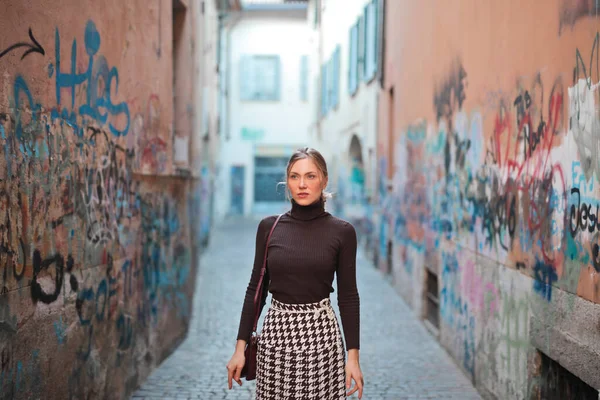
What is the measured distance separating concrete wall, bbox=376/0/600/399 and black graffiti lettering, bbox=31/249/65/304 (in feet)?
8.93

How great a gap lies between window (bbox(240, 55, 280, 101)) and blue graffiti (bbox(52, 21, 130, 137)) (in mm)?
20706

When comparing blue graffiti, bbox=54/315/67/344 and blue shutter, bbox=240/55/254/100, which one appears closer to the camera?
blue graffiti, bbox=54/315/67/344

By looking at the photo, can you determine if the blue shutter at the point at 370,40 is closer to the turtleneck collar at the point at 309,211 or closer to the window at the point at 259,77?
the turtleneck collar at the point at 309,211

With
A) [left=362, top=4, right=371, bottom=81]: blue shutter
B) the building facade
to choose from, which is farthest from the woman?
[left=362, top=4, right=371, bottom=81]: blue shutter

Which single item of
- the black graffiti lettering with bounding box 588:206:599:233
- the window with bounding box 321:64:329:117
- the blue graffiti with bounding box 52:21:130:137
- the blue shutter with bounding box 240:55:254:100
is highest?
the blue shutter with bounding box 240:55:254:100

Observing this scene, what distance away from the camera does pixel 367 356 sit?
627cm

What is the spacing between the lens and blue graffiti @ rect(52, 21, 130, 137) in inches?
142

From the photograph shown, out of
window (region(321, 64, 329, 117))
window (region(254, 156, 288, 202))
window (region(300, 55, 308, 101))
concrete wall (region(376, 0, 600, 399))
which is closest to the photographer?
concrete wall (region(376, 0, 600, 399))

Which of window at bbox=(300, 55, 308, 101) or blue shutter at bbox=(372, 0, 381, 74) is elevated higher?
window at bbox=(300, 55, 308, 101)

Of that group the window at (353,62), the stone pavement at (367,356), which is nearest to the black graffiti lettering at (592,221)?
the stone pavement at (367,356)

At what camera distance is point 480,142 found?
556cm

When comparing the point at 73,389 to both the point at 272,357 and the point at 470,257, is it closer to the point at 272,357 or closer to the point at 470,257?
the point at 272,357

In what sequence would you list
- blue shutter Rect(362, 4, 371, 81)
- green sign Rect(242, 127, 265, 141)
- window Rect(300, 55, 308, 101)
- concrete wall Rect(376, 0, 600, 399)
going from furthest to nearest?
green sign Rect(242, 127, 265, 141) → window Rect(300, 55, 308, 101) → blue shutter Rect(362, 4, 371, 81) → concrete wall Rect(376, 0, 600, 399)

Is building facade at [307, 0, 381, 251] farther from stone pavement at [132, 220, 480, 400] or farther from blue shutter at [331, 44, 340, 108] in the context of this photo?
stone pavement at [132, 220, 480, 400]
